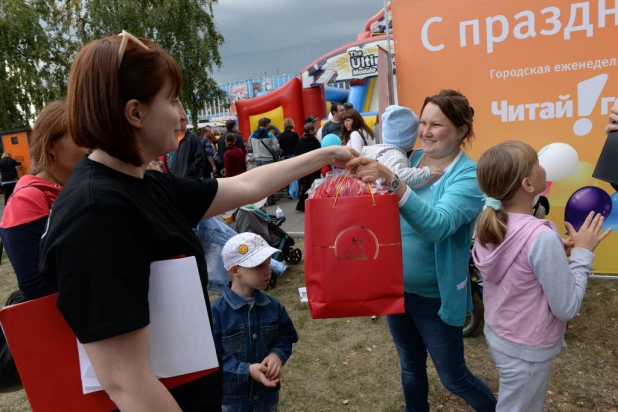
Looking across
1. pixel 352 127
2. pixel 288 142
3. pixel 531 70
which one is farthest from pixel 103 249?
pixel 288 142

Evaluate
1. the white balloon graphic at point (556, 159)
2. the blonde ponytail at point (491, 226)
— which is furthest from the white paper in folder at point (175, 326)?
the white balloon graphic at point (556, 159)

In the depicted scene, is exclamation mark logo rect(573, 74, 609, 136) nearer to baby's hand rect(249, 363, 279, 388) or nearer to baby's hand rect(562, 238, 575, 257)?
baby's hand rect(562, 238, 575, 257)

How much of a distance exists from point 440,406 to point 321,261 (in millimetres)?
1877

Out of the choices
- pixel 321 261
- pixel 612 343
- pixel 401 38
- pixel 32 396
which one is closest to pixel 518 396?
pixel 321 261

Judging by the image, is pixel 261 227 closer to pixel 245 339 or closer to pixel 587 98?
pixel 245 339

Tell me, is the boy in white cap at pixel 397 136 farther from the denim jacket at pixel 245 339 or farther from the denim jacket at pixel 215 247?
the denim jacket at pixel 215 247

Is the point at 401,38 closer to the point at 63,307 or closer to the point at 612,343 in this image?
the point at 612,343

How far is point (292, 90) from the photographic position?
46.7ft

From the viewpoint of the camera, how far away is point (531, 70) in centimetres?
421

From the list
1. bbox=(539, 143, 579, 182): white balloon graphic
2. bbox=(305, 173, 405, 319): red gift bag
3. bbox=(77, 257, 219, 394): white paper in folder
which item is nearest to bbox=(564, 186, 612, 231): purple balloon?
bbox=(539, 143, 579, 182): white balloon graphic

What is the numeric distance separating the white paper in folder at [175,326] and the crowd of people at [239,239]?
0.06 metres

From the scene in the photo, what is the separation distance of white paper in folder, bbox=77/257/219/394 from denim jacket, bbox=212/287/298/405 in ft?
3.31

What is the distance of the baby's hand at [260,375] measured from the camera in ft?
6.50

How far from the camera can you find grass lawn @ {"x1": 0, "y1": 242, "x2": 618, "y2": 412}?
2947 millimetres
